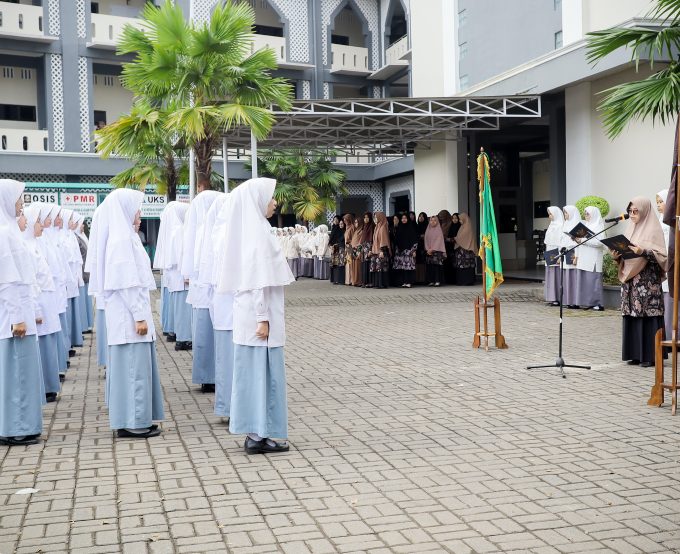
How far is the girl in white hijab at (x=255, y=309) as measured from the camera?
5836 mm

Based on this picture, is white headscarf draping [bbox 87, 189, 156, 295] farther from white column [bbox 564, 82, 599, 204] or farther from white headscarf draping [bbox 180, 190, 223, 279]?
white column [bbox 564, 82, 599, 204]

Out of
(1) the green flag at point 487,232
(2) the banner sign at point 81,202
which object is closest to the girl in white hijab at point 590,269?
(1) the green flag at point 487,232

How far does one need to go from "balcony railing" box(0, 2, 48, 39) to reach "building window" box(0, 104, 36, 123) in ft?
9.56

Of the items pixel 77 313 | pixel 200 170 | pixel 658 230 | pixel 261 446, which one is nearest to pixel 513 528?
pixel 261 446

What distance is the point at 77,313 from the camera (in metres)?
11.6

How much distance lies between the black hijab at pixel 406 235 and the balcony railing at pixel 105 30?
51.9 ft

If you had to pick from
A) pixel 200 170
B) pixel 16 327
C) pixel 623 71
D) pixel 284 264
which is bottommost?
pixel 16 327

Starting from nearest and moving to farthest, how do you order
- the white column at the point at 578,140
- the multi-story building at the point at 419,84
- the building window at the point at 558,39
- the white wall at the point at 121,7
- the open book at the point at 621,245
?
1. the open book at the point at 621,245
2. the multi-story building at the point at 419,84
3. the white column at the point at 578,140
4. the building window at the point at 558,39
5. the white wall at the point at 121,7

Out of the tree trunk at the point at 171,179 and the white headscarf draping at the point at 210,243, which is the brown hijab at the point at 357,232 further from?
the white headscarf draping at the point at 210,243

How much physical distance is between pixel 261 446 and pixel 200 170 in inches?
432

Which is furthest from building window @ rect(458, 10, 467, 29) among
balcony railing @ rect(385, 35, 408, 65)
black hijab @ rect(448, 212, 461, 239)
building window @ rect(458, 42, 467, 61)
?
balcony railing @ rect(385, 35, 408, 65)

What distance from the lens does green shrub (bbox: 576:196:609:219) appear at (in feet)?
53.7

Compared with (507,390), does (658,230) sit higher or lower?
higher

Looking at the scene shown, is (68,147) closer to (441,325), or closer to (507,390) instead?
(441,325)
